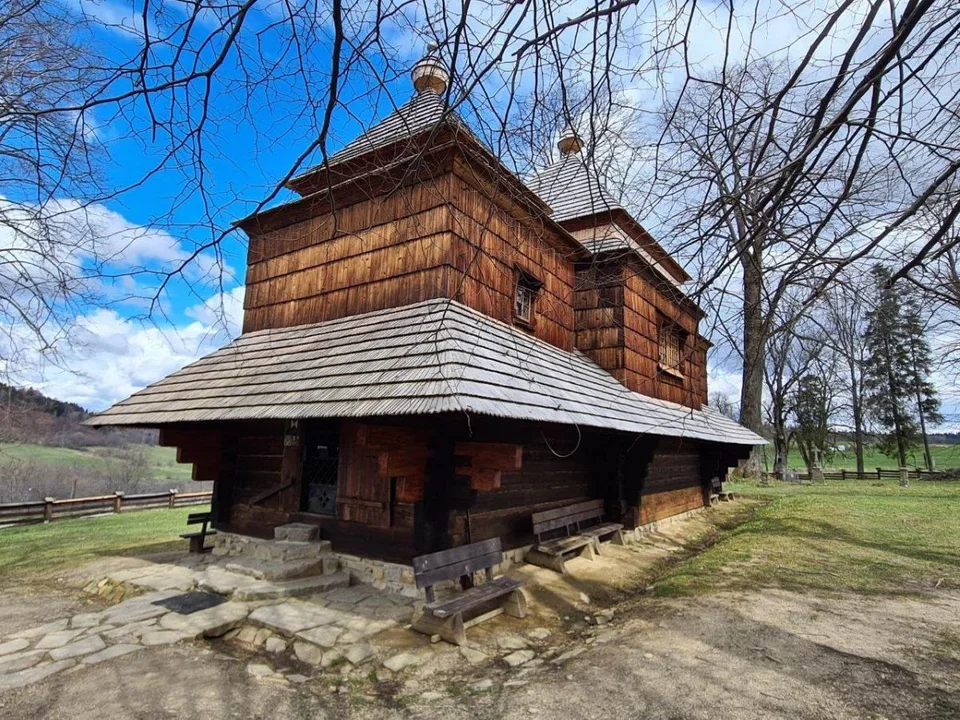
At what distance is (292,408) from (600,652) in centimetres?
386

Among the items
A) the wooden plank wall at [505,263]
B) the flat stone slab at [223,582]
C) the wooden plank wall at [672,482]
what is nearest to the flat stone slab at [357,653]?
the flat stone slab at [223,582]

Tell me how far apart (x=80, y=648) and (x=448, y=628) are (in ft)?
9.85

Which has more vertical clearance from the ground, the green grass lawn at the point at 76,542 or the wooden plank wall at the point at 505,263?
the wooden plank wall at the point at 505,263

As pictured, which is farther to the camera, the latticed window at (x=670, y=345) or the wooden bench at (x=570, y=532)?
the latticed window at (x=670, y=345)

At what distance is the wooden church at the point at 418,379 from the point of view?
528 cm

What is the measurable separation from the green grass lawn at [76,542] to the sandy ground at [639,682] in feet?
17.8

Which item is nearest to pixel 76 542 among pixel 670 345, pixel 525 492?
pixel 525 492

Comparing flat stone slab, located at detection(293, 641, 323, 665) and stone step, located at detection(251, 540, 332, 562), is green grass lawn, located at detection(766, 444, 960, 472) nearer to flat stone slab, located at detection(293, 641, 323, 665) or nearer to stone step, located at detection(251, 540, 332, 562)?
stone step, located at detection(251, 540, 332, 562)

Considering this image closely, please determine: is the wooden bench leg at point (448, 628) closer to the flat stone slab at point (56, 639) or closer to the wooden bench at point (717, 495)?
the flat stone slab at point (56, 639)

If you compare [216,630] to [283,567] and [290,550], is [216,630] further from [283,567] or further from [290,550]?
[290,550]

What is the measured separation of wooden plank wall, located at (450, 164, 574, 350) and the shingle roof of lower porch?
1.39ft

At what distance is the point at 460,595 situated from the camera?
4840 mm

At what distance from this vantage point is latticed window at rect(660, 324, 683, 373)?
11.7 m

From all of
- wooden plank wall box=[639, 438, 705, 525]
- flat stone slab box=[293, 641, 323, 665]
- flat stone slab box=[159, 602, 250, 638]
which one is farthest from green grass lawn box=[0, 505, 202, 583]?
wooden plank wall box=[639, 438, 705, 525]
